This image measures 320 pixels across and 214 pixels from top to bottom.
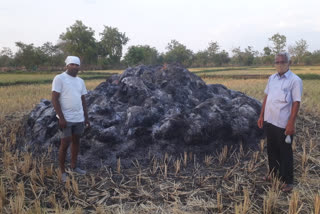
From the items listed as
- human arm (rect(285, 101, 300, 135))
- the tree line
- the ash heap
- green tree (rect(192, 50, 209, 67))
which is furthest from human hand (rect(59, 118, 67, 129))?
green tree (rect(192, 50, 209, 67))

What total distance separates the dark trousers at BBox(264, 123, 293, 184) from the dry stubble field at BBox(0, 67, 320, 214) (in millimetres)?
162

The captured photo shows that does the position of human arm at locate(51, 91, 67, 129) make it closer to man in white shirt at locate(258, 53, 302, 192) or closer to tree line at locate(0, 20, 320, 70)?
man in white shirt at locate(258, 53, 302, 192)

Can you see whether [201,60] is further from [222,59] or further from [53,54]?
[53,54]

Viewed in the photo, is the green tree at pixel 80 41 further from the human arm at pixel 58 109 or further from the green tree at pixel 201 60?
the human arm at pixel 58 109

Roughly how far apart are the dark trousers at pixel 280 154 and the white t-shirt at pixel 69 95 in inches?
99.8

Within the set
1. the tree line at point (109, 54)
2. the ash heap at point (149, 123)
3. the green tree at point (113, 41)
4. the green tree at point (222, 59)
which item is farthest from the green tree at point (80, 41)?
the ash heap at point (149, 123)

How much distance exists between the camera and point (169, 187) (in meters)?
3.24

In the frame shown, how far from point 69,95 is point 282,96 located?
266cm

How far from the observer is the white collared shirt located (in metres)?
2.86

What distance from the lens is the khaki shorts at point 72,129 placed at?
130 inches

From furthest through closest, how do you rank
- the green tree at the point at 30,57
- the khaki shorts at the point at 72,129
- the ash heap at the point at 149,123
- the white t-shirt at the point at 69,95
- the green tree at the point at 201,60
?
the green tree at the point at 201,60 → the green tree at the point at 30,57 → the ash heap at the point at 149,123 → the khaki shorts at the point at 72,129 → the white t-shirt at the point at 69,95

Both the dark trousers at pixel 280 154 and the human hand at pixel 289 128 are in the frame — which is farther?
the dark trousers at pixel 280 154

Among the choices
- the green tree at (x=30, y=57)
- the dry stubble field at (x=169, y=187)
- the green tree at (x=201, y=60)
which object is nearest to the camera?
the dry stubble field at (x=169, y=187)

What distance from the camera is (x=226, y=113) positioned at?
4719 millimetres
